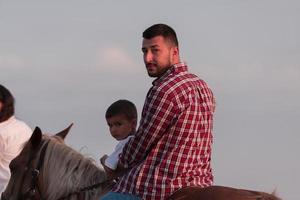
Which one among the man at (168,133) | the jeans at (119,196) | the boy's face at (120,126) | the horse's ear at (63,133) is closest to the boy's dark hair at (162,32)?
the man at (168,133)

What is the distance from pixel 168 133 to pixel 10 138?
384cm

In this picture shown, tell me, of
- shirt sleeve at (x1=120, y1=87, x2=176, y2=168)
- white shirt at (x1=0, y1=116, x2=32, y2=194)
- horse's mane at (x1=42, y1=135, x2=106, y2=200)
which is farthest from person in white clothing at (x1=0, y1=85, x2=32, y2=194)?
shirt sleeve at (x1=120, y1=87, x2=176, y2=168)

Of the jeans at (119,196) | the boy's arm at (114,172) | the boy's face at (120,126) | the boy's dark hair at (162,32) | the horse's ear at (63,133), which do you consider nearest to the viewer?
the jeans at (119,196)

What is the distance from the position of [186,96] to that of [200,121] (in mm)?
283

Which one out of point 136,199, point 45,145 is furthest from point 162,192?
point 45,145

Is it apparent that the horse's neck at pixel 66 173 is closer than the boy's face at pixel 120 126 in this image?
Yes

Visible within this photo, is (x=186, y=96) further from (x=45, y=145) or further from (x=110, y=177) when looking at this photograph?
(x=45, y=145)

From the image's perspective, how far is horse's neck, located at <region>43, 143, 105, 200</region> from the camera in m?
9.20

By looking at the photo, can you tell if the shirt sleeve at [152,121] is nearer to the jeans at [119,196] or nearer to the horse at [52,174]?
the jeans at [119,196]

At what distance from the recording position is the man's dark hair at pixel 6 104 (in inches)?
450

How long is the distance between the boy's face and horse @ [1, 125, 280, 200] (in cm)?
69

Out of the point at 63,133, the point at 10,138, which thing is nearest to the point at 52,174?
the point at 63,133

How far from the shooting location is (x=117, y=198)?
26.5 ft

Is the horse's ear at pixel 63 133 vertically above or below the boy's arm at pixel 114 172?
above
